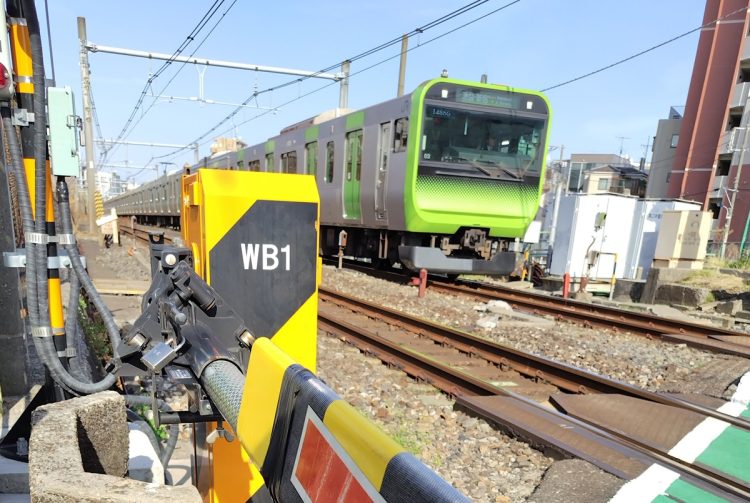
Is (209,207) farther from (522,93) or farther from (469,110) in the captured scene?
(522,93)

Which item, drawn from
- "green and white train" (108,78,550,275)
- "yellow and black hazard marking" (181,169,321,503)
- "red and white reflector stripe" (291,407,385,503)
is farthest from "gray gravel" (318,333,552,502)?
"green and white train" (108,78,550,275)

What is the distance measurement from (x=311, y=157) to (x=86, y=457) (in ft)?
39.4

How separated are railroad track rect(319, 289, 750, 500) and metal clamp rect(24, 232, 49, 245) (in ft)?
11.6

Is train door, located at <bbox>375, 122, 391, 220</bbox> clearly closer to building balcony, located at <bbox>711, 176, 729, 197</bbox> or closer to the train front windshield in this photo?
the train front windshield

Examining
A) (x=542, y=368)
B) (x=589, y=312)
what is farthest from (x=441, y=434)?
(x=589, y=312)

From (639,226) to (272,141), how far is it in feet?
42.9

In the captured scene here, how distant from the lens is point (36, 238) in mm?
2566

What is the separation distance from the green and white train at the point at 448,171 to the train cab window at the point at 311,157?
1.47 meters

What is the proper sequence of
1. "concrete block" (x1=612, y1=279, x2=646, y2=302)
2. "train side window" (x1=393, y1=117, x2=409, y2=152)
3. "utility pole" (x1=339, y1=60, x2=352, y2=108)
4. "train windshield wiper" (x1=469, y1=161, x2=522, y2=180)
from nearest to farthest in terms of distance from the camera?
"train side window" (x1=393, y1=117, x2=409, y2=152) < "train windshield wiper" (x1=469, y1=161, x2=522, y2=180) < "concrete block" (x1=612, y1=279, x2=646, y2=302) < "utility pole" (x1=339, y1=60, x2=352, y2=108)

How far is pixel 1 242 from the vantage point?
3117 millimetres

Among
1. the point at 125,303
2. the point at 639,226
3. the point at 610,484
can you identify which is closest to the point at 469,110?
the point at 125,303

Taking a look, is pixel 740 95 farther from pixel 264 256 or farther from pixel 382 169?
pixel 264 256

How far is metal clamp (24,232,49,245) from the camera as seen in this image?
8.36ft

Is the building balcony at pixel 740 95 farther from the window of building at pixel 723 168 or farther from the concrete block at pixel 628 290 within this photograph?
the concrete block at pixel 628 290
